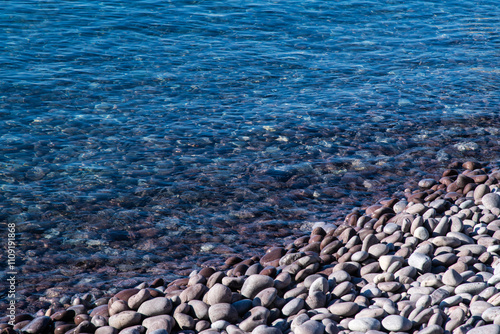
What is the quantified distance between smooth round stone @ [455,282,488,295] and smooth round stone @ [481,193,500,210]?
2.30 metres

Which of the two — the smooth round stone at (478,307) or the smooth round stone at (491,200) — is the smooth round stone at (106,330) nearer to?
the smooth round stone at (478,307)

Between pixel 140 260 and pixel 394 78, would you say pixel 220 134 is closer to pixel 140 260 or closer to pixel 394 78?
pixel 140 260

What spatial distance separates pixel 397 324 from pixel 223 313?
5.86ft

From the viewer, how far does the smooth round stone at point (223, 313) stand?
17.5 ft

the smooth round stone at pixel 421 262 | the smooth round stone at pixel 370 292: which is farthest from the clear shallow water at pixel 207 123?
the smooth round stone at pixel 421 262

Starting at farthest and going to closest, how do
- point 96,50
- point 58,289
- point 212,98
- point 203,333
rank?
point 96,50 < point 212,98 < point 58,289 < point 203,333

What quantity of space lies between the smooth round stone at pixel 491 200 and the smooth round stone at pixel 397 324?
323 centimetres

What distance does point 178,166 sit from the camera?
982cm

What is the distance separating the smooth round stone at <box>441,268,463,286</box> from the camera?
216 inches

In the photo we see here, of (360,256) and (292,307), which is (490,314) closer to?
(360,256)

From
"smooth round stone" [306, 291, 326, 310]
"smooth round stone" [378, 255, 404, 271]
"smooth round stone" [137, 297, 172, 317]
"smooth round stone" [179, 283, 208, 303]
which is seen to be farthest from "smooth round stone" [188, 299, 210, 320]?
"smooth round stone" [378, 255, 404, 271]

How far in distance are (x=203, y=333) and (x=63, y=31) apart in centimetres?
1415

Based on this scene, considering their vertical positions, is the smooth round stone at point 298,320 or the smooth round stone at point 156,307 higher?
the smooth round stone at point 298,320

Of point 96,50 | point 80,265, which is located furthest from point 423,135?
point 96,50
